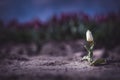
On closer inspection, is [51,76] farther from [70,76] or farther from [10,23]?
[10,23]

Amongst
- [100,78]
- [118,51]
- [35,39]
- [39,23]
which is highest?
[39,23]

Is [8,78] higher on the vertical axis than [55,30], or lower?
lower

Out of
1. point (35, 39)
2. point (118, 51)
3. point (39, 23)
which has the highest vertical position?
point (39, 23)

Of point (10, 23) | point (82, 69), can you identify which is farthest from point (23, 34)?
point (82, 69)

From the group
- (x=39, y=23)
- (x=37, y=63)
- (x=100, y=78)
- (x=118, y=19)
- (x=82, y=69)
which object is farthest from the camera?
(x=39, y=23)

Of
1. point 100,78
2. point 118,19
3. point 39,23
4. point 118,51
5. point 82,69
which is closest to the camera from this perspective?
point 100,78

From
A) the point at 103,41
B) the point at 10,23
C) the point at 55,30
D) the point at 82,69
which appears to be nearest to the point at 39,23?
the point at 55,30

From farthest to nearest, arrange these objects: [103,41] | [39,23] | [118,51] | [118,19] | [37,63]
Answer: [39,23] < [118,19] < [103,41] < [118,51] < [37,63]

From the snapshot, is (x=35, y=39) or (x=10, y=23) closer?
(x=35, y=39)

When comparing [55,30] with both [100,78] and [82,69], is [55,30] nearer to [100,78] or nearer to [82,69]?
[82,69]
